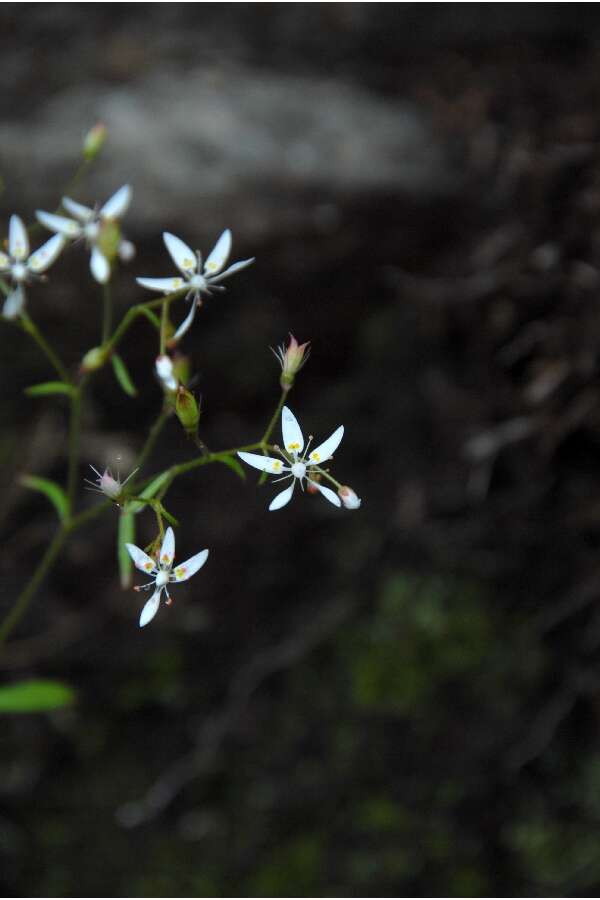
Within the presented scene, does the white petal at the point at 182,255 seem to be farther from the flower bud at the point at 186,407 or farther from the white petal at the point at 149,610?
the white petal at the point at 149,610

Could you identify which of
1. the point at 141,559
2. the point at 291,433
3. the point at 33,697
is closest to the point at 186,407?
the point at 291,433

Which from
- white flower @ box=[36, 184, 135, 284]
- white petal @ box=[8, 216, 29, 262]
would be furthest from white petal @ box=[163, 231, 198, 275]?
white petal @ box=[8, 216, 29, 262]

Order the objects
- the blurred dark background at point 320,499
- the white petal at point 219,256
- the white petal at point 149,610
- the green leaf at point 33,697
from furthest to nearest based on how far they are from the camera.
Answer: the blurred dark background at point 320,499 < the green leaf at point 33,697 < the white petal at point 219,256 < the white petal at point 149,610

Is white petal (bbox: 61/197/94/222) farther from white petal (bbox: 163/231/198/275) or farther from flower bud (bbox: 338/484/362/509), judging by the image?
flower bud (bbox: 338/484/362/509)

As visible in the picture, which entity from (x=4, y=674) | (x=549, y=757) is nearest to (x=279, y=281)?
(x=4, y=674)

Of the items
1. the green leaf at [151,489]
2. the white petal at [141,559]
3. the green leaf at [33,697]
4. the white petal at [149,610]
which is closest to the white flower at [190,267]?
the green leaf at [151,489]

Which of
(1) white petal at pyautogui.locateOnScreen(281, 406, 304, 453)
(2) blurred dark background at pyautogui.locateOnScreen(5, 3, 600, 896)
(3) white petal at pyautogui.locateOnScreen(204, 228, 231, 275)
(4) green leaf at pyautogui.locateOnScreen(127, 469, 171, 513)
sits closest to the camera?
(1) white petal at pyautogui.locateOnScreen(281, 406, 304, 453)
